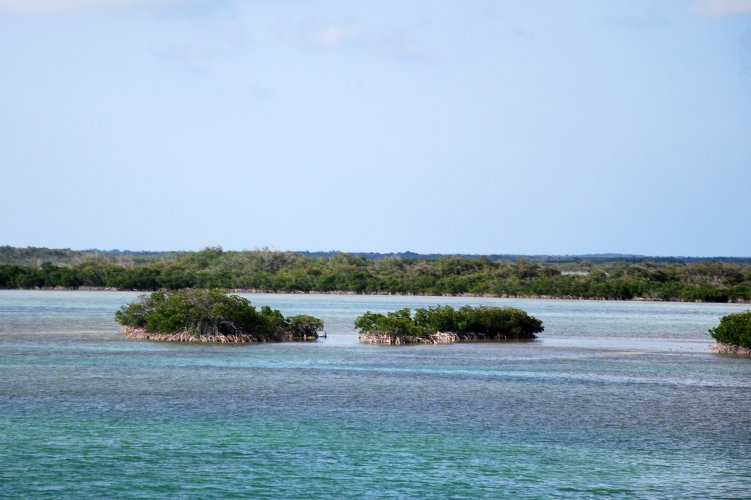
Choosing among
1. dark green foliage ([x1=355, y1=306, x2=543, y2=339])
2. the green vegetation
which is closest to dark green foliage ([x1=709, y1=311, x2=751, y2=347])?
dark green foliage ([x1=355, y1=306, x2=543, y2=339])

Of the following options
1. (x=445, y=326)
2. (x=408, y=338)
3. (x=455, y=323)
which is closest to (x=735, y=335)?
(x=455, y=323)

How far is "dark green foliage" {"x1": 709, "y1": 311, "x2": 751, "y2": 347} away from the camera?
47625 mm

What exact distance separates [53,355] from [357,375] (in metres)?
13.2

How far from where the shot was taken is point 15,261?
195250mm

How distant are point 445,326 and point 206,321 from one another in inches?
489

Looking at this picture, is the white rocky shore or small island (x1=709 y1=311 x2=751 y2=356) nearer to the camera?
small island (x1=709 y1=311 x2=751 y2=356)

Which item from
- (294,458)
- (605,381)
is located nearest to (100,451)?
(294,458)

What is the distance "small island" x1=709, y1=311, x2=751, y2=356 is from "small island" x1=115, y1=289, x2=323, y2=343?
760 inches

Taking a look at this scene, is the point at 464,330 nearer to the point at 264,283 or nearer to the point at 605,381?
the point at 605,381

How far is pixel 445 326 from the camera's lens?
182 ft

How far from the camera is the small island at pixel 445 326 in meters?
52.7

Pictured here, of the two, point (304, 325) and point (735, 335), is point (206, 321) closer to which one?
point (304, 325)

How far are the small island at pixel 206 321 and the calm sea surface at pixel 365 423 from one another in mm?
2392

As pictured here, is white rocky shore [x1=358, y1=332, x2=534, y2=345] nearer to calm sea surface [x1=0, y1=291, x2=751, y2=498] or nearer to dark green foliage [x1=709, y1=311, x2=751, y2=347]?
calm sea surface [x1=0, y1=291, x2=751, y2=498]
